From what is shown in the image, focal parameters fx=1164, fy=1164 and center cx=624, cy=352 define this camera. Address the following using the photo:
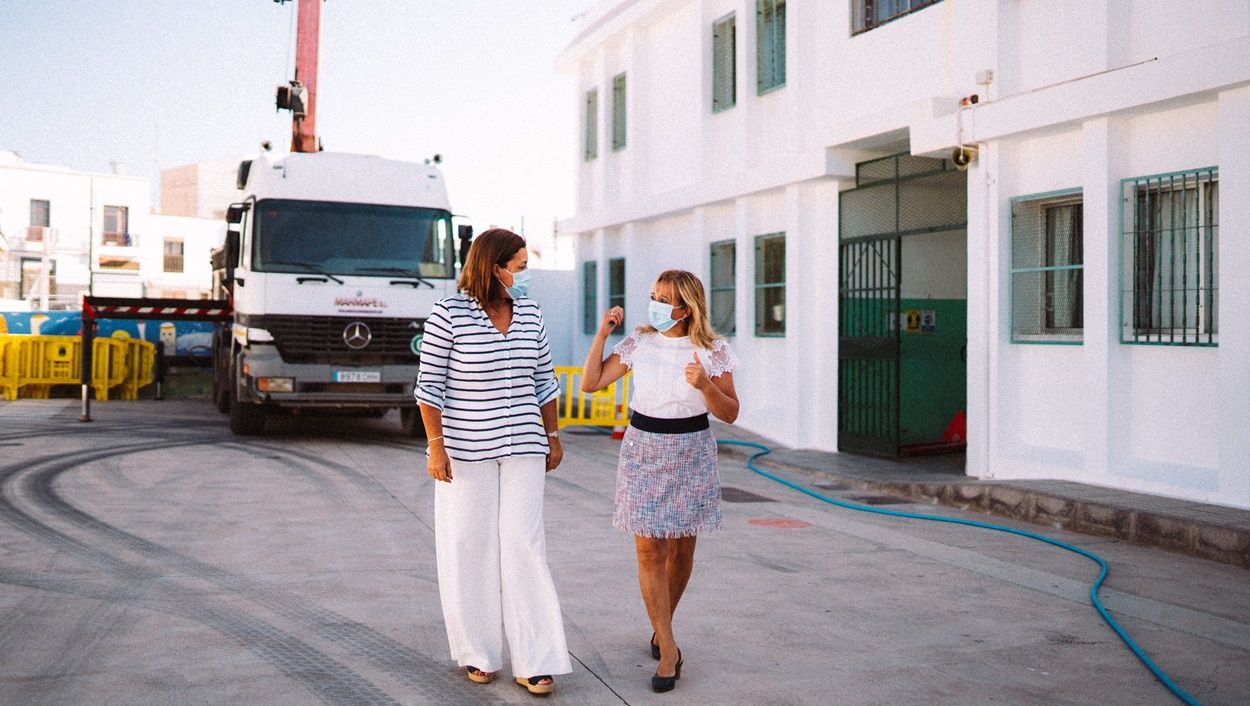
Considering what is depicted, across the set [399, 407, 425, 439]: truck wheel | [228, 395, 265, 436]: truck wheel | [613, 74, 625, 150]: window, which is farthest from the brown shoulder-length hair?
[613, 74, 625, 150]: window

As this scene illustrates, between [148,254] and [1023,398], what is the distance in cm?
6267

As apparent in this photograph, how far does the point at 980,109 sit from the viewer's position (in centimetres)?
1145

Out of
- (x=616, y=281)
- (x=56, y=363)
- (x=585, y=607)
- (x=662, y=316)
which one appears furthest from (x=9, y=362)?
(x=662, y=316)

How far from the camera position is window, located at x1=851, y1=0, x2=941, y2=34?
12.9 m

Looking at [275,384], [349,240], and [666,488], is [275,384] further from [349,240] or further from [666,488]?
[666,488]

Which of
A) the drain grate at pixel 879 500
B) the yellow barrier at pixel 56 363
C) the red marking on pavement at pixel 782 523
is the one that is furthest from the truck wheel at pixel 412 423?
the yellow barrier at pixel 56 363

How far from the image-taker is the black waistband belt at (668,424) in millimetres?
5035

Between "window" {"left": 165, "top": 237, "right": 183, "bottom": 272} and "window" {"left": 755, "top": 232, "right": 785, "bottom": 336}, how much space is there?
57725 millimetres

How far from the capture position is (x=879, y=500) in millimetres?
11039

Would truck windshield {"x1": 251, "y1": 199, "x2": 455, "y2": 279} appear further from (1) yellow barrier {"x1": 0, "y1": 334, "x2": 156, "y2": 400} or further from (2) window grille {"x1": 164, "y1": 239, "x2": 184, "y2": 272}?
(2) window grille {"x1": 164, "y1": 239, "x2": 184, "y2": 272}

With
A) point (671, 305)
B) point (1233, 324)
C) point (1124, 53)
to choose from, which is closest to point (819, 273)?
point (1124, 53)

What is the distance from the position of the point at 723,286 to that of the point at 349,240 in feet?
20.2

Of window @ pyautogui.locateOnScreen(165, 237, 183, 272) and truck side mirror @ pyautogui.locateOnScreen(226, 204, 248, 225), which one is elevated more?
window @ pyautogui.locateOnScreen(165, 237, 183, 272)

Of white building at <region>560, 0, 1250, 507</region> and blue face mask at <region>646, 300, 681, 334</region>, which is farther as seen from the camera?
white building at <region>560, 0, 1250, 507</region>
